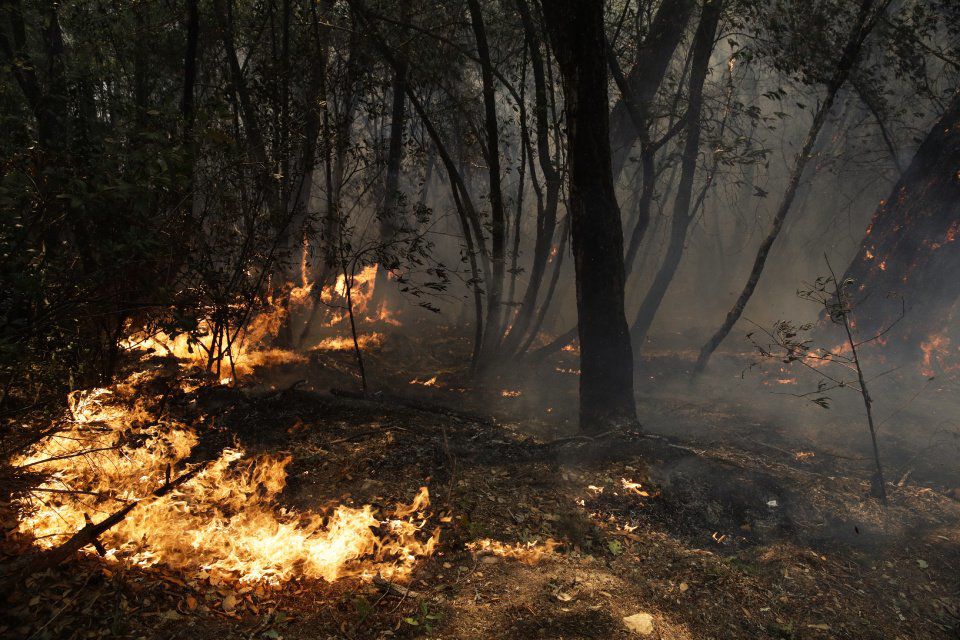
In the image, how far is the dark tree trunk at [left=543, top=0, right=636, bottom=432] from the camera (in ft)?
16.9

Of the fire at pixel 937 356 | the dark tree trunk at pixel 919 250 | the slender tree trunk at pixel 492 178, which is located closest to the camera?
the slender tree trunk at pixel 492 178

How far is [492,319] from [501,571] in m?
5.34

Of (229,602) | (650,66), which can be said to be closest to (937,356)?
(650,66)

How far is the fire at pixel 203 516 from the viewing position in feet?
11.8

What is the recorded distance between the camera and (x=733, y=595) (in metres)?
3.66

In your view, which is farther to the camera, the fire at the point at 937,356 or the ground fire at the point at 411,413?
the fire at the point at 937,356

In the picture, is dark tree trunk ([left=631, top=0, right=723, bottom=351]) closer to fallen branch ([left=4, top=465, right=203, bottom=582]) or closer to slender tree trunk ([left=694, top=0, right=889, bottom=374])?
slender tree trunk ([left=694, top=0, right=889, bottom=374])

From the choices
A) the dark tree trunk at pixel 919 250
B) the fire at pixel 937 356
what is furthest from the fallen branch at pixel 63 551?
the fire at pixel 937 356

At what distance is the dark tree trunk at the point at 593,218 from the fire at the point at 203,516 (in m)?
2.53

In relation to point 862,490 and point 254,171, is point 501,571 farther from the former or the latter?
point 254,171

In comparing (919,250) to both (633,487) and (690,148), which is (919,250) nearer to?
(690,148)

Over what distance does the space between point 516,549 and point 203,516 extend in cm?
227

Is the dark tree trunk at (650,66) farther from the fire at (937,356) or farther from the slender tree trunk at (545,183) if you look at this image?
the fire at (937,356)

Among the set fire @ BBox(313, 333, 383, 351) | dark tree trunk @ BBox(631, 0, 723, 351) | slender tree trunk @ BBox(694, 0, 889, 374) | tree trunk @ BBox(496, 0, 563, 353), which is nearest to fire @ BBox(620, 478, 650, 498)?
tree trunk @ BBox(496, 0, 563, 353)
